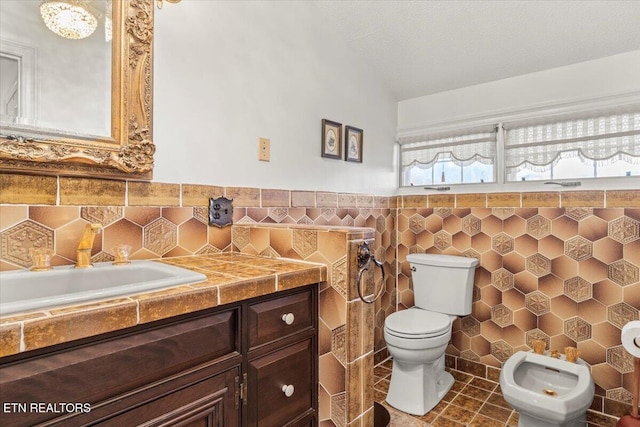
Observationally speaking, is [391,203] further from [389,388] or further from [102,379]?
[102,379]

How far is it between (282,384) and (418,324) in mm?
1179

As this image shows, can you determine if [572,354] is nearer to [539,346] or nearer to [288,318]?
[539,346]

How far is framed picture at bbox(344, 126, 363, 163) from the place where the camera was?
2355mm

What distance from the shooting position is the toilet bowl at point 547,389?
1531 mm

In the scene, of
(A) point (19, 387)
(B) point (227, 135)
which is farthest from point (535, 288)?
(A) point (19, 387)

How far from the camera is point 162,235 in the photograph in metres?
1.42

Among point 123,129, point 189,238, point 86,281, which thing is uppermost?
point 123,129

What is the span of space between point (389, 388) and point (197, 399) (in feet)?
5.31

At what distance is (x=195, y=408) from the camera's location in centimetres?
92

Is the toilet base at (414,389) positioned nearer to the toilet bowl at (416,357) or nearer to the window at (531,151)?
the toilet bowl at (416,357)

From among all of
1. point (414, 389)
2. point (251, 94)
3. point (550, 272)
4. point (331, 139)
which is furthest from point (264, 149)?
point (550, 272)

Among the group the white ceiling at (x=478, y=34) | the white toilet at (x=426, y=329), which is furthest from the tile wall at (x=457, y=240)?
the white ceiling at (x=478, y=34)

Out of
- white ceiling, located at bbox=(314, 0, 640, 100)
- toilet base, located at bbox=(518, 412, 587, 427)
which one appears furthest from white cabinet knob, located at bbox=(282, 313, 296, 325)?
white ceiling, located at bbox=(314, 0, 640, 100)

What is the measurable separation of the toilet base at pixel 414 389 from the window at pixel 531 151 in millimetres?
1390
